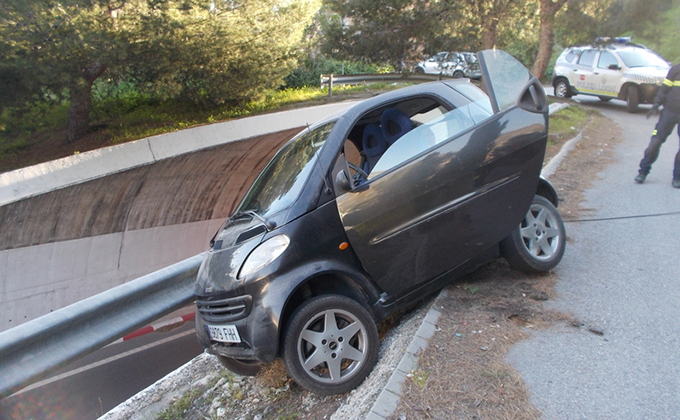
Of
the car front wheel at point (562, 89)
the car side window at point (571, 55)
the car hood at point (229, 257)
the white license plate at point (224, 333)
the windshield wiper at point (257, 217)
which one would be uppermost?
the windshield wiper at point (257, 217)

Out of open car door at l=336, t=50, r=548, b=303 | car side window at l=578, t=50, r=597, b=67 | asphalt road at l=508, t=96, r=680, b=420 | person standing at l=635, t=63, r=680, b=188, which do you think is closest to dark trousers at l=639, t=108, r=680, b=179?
person standing at l=635, t=63, r=680, b=188

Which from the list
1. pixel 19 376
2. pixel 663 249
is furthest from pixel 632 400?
pixel 19 376

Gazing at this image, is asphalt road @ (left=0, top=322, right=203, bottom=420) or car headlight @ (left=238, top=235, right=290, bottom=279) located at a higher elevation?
car headlight @ (left=238, top=235, right=290, bottom=279)

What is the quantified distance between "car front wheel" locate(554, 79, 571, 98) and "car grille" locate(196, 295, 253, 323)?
1850cm

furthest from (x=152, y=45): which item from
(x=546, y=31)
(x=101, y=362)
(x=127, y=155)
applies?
(x=546, y=31)

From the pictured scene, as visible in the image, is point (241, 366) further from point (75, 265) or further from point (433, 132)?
point (75, 265)

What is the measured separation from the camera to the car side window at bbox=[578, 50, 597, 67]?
17.8 m

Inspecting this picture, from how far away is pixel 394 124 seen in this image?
15.0 feet

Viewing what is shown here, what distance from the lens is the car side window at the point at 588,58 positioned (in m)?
17.8

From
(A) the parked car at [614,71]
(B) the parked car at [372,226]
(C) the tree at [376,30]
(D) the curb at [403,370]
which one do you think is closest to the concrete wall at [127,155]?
(C) the tree at [376,30]

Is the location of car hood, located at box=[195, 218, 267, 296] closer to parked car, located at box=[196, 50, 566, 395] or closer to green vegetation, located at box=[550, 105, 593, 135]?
parked car, located at box=[196, 50, 566, 395]

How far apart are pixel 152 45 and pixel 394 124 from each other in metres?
8.44

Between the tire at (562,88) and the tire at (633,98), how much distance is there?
2862 mm

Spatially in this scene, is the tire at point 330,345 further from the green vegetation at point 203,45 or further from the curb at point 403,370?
the green vegetation at point 203,45
